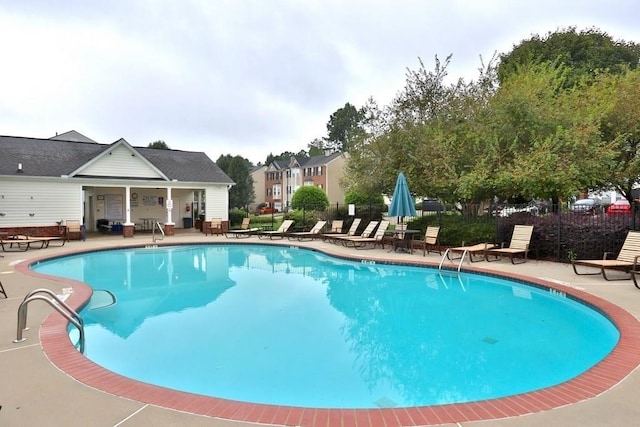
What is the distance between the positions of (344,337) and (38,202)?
18960 mm

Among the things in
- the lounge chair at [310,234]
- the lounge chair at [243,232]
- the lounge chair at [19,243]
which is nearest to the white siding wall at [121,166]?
the lounge chair at [19,243]

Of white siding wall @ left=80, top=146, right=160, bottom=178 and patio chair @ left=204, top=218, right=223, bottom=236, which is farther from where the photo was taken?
patio chair @ left=204, top=218, right=223, bottom=236

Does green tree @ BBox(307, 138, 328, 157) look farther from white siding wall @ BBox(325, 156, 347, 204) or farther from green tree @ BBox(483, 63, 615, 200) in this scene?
green tree @ BBox(483, 63, 615, 200)

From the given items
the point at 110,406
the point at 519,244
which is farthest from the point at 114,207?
the point at 110,406

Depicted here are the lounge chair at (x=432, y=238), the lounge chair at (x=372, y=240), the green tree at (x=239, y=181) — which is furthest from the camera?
the green tree at (x=239, y=181)

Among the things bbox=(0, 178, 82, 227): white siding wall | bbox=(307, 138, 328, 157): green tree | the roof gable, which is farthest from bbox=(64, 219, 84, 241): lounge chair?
bbox=(307, 138, 328, 157): green tree

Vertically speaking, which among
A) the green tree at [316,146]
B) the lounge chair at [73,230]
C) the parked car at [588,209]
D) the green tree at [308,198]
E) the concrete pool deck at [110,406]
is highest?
the green tree at [316,146]

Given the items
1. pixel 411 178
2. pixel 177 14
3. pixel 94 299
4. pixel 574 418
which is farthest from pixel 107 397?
pixel 411 178

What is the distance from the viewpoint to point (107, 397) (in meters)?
3.45

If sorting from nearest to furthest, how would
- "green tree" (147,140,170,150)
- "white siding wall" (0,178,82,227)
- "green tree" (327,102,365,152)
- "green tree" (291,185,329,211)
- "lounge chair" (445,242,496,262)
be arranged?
1. "lounge chair" (445,242,496,262)
2. "white siding wall" (0,178,82,227)
3. "green tree" (291,185,329,211)
4. "green tree" (147,140,170,150)
5. "green tree" (327,102,365,152)

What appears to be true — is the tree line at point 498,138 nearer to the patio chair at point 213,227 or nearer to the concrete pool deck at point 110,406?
the patio chair at point 213,227

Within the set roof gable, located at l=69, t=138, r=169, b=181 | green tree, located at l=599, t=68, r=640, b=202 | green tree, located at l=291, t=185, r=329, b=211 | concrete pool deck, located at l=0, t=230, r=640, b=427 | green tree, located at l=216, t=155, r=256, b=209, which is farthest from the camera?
green tree, located at l=216, t=155, r=256, b=209

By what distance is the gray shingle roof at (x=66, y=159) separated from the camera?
19750 mm

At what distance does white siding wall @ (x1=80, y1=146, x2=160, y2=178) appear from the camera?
2086 cm
